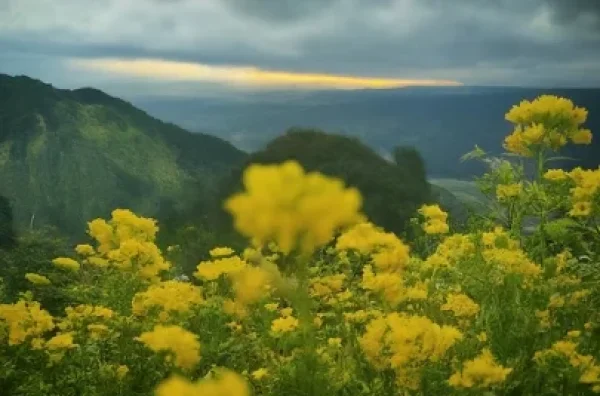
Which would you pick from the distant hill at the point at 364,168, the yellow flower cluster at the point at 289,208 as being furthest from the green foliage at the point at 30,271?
the distant hill at the point at 364,168

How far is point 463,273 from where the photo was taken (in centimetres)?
274

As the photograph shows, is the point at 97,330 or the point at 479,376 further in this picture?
the point at 97,330

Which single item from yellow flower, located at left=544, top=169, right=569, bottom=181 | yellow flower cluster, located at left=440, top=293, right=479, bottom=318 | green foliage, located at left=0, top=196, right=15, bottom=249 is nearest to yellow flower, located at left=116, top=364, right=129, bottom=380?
yellow flower cluster, located at left=440, top=293, right=479, bottom=318

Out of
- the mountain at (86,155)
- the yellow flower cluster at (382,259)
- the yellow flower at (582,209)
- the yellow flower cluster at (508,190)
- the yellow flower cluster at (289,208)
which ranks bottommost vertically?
the mountain at (86,155)

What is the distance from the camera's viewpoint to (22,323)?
8.54 feet

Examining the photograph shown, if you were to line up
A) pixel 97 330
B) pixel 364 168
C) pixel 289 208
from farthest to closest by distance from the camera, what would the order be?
pixel 364 168 → pixel 97 330 → pixel 289 208

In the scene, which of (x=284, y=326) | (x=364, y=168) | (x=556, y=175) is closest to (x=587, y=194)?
(x=556, y=175)

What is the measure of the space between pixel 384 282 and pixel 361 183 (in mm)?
16403

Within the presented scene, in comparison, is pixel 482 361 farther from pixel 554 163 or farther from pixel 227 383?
pixel 554 163

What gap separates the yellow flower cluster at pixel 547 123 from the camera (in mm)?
2994

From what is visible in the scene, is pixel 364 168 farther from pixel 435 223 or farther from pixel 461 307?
pixel 461 307

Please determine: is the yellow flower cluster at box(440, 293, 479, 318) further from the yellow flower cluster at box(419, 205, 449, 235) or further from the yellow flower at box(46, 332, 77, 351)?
the yellow flower cluster at box(419, 205, 449, 235)

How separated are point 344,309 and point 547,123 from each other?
4.00ft

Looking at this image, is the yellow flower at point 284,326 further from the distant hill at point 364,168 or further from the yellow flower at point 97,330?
the distant hill at point 364,168
